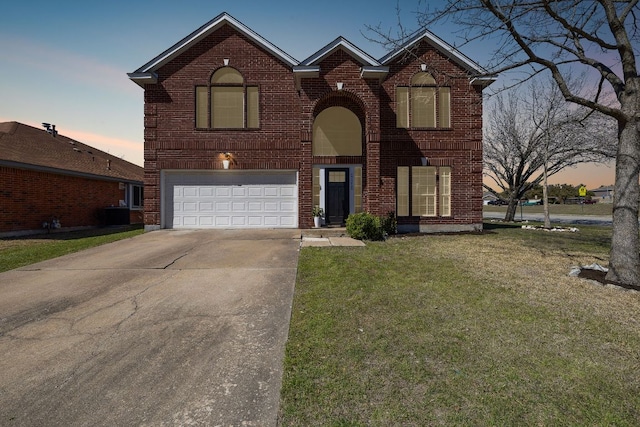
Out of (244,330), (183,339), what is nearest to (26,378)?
(183,339)

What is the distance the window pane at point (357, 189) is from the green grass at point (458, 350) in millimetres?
7462

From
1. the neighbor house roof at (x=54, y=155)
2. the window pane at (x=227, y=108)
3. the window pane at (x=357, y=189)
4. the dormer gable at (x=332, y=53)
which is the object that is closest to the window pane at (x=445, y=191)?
the window pane at (x=357, y=189)

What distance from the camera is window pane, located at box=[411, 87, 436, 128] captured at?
12758mm

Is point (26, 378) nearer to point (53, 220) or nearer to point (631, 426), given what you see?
point (631, 426)

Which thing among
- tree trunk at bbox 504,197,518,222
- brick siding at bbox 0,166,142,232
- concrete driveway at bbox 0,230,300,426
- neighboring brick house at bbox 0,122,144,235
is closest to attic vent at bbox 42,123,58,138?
neighboring brick house at bbox 0,122,144,235

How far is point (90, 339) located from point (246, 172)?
994 cm

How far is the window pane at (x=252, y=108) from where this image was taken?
12.7 metres

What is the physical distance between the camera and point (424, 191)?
42.3 ft

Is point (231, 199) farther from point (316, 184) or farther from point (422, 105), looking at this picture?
point (422, 105)

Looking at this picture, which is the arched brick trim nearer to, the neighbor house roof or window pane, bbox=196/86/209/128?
window pane, bbox=196/86/209/128

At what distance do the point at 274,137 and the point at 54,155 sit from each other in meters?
11.9

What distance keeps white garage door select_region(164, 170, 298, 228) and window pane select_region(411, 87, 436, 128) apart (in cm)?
589

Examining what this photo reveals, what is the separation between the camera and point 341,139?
13086 millimetres

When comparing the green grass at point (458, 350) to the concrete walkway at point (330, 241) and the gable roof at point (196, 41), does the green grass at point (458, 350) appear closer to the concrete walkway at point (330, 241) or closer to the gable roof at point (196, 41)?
the concrete walkway at point (330, 241)
